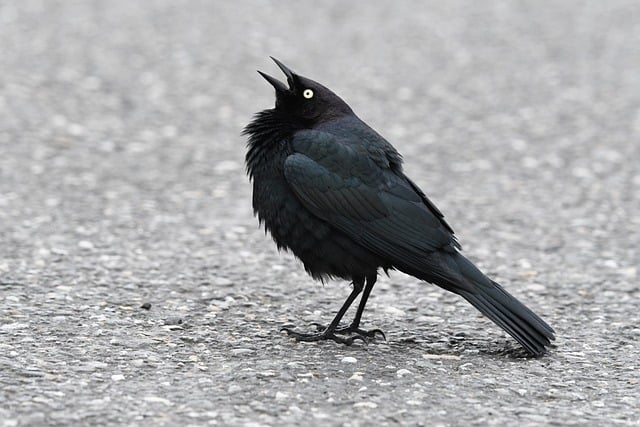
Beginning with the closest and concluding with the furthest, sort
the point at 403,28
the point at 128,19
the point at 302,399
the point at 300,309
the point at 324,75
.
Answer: the point at 302,399, the point at 300,309, the point at 324,75, the point at 128,19, the point at 403,28

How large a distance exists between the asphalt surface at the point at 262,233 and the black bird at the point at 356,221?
292 mm

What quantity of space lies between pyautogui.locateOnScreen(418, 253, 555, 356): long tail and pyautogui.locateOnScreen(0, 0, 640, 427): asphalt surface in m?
0.13

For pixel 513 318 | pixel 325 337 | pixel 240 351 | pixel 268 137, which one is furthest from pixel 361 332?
pixel 268 137

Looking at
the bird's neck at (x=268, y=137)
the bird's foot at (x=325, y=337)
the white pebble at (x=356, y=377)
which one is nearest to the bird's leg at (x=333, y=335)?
the bird's foot at (x=325, y=337)

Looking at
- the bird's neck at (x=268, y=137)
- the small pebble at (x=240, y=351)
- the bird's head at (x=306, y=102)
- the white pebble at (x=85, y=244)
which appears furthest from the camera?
the white pebble at (x=85, y=244)

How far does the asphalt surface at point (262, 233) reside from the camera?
502 centimetres

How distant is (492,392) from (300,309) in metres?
1.88

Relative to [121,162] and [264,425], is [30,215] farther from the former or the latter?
[264,425]

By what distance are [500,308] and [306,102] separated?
5.12 ft

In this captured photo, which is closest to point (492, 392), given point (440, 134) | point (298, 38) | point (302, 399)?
point (302, 399)

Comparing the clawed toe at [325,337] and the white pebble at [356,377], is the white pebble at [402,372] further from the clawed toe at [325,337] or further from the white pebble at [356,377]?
the clawed toe at [325,337]

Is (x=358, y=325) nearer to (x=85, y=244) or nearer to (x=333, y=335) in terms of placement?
(x=333, y=335)

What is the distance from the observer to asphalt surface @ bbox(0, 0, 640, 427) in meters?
5.02

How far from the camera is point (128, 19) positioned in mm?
15641
